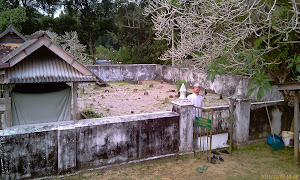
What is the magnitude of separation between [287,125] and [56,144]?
679cm

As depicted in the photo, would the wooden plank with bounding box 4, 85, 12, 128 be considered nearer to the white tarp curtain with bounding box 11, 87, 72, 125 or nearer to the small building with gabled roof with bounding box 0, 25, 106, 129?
the small building with gabled roof with bounding box 0, 25, 106, 129

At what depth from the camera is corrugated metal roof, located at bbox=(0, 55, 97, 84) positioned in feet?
22.9

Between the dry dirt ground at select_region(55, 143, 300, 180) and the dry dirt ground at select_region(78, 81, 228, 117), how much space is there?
570 cm

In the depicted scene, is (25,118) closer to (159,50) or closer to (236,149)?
(236,149)

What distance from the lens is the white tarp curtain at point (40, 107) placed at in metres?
8.05

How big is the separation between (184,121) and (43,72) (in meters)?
4.12

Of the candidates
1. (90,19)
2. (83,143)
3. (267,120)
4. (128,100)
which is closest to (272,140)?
(267,120)

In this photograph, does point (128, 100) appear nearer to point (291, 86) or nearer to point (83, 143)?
point (83, 143)

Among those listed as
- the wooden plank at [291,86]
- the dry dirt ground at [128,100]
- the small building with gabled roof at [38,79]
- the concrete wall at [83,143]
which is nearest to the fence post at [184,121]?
the concrete wall at [83,143]

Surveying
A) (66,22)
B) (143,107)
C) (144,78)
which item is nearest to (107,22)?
(66,22)

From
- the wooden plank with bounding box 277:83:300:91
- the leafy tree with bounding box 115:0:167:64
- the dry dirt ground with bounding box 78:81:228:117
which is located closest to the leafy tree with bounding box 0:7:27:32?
the dry dirt ground with bounding box 78:81:228:117

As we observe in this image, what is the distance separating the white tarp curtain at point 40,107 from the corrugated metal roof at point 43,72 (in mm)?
1208

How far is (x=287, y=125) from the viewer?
8203 mm

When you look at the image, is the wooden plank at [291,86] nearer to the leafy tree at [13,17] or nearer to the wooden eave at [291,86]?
the wooden eave at [291,86]
